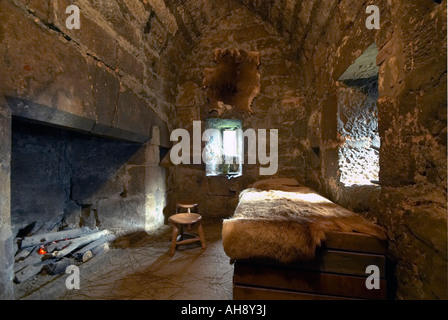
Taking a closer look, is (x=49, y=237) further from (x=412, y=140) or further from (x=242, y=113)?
(x=412, y=140)

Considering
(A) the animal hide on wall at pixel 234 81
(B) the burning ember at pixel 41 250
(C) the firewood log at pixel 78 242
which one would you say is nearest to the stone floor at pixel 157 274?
(C) the firewood log at pixel 78 242

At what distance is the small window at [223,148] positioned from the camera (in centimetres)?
375

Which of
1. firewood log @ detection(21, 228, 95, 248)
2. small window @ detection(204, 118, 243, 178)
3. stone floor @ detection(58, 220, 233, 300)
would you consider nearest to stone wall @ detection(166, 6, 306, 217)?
small window @ detection(204, 118, 243, 178)

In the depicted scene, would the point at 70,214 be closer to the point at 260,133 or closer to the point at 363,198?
the point at 260,133

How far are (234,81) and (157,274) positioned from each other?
8.13 ft

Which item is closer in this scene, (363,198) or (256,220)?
(256,220)

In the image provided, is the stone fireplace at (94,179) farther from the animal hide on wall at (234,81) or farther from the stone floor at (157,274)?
the animal hide on wall at (234,81)

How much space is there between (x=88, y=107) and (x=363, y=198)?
2605 mm

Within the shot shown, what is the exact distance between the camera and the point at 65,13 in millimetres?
1601

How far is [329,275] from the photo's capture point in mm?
1210

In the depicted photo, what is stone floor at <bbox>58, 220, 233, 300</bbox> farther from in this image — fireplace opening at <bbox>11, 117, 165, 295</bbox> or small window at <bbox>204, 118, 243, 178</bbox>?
small window at <bbox>204, 118, 243, 178</bbox>

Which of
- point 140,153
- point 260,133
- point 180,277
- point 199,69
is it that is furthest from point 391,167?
point 199,69

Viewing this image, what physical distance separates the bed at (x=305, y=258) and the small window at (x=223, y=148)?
244 centimetres

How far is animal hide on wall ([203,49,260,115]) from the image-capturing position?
2346 mm
